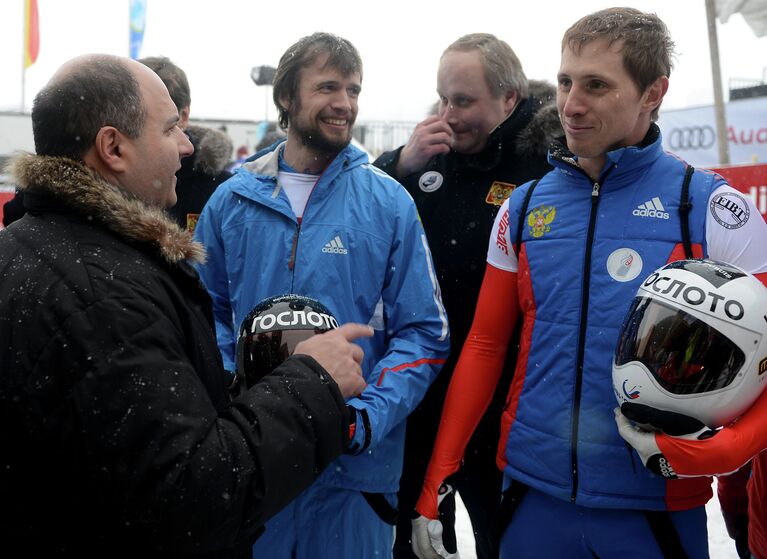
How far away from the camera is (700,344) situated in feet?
6.81

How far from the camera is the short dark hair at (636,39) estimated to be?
7.79 feet

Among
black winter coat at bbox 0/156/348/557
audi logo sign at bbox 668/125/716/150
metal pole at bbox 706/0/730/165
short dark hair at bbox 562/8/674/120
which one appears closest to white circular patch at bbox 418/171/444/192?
short dark hair at bbox 562/8/674/120

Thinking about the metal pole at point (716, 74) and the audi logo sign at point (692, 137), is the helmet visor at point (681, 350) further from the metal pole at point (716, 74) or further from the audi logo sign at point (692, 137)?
the audi logo sign at point (692, 137)

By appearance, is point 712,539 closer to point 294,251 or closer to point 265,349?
point 294,251

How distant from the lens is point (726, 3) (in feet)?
28.6

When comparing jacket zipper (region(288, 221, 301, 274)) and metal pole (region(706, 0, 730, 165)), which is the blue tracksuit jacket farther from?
metal pole (region(706, 0, 730, 165))

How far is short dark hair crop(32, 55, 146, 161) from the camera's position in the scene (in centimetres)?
174

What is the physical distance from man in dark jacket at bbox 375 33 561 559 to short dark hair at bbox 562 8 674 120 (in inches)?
33.6

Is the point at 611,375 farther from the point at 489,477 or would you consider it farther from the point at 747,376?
the point at 489,477

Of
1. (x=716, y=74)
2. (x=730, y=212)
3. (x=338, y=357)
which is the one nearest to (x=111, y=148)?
(x=338, y=357)

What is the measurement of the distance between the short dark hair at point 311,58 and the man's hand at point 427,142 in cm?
45

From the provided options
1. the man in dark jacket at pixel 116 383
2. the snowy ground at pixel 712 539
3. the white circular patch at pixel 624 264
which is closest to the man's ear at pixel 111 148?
the man in dark jacket at pixel 116 383

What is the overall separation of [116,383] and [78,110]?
0.70 meters

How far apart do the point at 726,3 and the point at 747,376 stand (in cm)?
811
